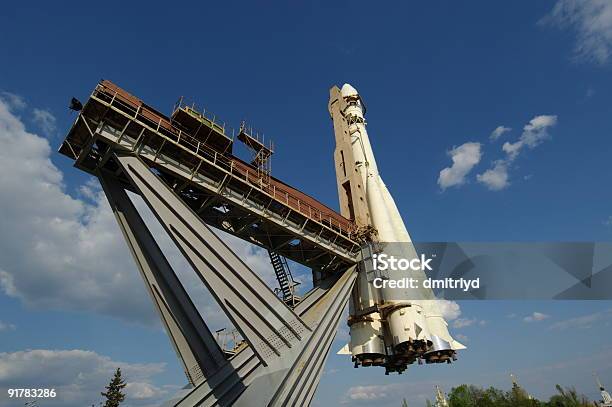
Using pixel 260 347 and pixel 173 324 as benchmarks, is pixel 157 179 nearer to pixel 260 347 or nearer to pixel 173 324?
pixel 173 324

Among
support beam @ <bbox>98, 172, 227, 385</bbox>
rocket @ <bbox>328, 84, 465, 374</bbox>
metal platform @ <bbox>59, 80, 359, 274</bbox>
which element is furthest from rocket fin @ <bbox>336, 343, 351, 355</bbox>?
support beam @ <bbox>98, 172, 227, 385</bbox>

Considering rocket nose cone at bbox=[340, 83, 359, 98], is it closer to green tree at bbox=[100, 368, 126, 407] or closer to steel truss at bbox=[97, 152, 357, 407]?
steel truss at bbox=[97, 152, 357, 407]

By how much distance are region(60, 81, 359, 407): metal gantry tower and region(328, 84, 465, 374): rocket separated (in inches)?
189

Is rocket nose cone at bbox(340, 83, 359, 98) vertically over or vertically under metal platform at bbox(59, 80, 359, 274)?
over

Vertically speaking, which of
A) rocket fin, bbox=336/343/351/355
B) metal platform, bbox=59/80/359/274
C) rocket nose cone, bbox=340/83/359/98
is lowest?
rocket fin, bbox=336/343/351/355

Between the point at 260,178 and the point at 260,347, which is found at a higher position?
the point at 260,178

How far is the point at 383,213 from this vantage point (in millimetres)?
24641

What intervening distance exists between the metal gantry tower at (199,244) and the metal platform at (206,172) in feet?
0.16

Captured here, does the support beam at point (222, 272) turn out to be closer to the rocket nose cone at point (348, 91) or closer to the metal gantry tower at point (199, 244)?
the metal gantry tower at point (199, 244)

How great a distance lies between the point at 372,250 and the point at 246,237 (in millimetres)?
7503

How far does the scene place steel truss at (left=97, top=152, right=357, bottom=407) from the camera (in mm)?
12883

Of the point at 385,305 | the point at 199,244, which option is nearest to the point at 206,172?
the point at 199,244

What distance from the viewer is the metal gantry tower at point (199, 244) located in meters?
13.0

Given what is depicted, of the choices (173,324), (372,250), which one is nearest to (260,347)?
(173,324)
